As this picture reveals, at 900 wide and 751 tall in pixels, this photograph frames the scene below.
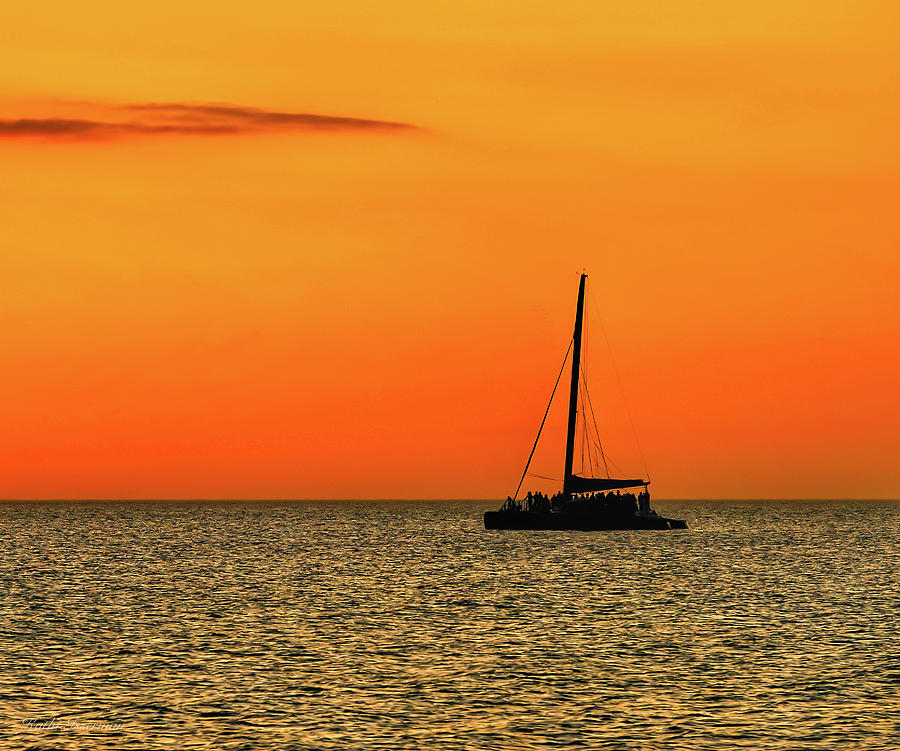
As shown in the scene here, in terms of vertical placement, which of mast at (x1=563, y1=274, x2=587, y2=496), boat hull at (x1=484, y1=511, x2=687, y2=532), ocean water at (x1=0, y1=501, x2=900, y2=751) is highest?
mast at (x1=563, y1=274, x2=587, y2=496)

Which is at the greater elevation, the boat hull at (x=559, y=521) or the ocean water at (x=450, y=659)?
the boat hull at (x=559, y=521)

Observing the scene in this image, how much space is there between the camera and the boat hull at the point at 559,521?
11844cm

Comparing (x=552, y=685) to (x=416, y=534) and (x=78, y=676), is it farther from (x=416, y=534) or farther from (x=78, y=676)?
(x=416, y=534)

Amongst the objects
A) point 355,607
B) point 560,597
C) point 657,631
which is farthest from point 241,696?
point 560,597

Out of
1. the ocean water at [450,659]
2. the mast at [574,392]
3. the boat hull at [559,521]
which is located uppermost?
the mast at [574,392]

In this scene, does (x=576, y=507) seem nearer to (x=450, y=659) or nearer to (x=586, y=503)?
(x=586, y=503)

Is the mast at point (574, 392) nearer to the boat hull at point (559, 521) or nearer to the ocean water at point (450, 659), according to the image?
the boat hull at point (559, 521)

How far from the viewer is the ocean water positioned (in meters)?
35.3

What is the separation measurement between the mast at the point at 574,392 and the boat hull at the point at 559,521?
9.35 ft

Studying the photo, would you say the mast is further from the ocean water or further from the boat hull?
the ocean water

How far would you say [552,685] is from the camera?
139 feet

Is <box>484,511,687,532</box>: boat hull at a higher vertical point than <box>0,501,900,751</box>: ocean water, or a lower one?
higher

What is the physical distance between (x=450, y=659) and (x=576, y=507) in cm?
7376

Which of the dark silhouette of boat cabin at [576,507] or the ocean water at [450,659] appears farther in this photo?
the dark silhouette of boat cabin at [576,507]
